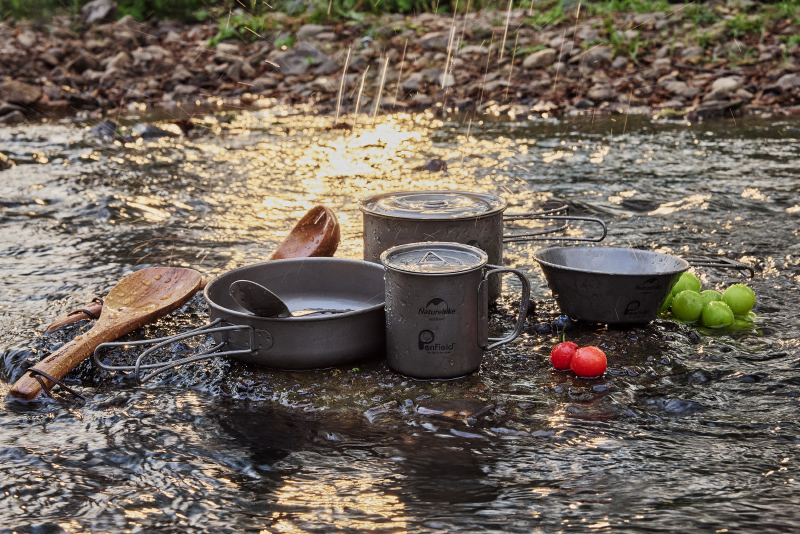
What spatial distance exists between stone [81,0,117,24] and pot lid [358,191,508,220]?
16.8m

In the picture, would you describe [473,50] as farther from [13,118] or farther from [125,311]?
[125,311]

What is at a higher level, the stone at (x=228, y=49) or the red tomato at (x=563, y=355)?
the stone at (x=228, y=49)

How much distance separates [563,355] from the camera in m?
3.49

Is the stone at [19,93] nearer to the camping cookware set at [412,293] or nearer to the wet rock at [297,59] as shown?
the wet rock at [297,59]

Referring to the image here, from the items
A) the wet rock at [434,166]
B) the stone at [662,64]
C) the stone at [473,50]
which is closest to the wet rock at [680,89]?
the stone at [662,64]

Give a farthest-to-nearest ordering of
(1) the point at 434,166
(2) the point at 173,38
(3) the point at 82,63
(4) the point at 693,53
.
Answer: (2) the point at 173,38, (3) the point at 82,63, (4) the point at 693,53, (1) the point at 434,166

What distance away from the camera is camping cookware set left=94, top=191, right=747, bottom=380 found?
11.0ft

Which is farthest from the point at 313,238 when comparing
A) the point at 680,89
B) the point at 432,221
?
the point at 680,89

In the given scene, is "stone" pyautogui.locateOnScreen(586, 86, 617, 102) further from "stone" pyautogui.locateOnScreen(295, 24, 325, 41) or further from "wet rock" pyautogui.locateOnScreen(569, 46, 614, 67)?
"stone" pyautogui.locateOnScreen(295, 24, 325, 41)

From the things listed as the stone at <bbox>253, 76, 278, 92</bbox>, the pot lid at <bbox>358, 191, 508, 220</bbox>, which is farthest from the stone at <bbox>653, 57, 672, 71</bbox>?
the pot lid at <bbox>358, 191, 508, 220</bbox>

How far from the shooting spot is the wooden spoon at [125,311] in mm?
3408

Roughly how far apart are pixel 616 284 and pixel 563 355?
55cm

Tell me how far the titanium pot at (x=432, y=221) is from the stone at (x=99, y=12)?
16.9 meters

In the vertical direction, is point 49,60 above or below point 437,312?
above
